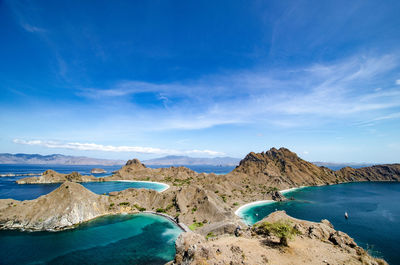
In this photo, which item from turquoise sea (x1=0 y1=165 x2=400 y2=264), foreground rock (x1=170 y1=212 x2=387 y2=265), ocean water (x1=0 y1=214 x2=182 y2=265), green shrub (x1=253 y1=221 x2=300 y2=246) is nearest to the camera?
foreground rock (x1=170 y1=212 x2=387 y2=265)

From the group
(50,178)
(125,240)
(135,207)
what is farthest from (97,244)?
(50,178)

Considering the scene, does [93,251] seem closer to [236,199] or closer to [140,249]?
[140,249]

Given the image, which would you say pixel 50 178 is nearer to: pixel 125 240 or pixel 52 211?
pixel 52 211

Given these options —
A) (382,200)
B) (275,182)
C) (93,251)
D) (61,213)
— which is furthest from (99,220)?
(382,200)

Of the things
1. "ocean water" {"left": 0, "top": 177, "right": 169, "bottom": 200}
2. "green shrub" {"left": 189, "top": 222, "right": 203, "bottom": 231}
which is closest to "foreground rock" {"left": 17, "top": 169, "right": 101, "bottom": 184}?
"ocean water" {"left": 0, "top": 177, "right": 169, "bottom": 200}

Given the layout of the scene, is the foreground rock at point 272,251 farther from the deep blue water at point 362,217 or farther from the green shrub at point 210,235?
the deep blue water at point 362,217

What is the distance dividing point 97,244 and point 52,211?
2788cm

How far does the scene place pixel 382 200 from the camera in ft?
397

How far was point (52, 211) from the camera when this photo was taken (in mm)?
63656

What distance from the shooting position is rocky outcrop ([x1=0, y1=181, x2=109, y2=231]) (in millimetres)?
60281

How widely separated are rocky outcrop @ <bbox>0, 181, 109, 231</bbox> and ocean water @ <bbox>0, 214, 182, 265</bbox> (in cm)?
396

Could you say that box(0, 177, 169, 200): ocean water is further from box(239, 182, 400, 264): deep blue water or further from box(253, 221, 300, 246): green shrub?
box(253, 221, 300, 246): green shrub

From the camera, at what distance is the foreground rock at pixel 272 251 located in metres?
26.4

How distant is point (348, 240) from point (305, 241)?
9.38 metres
